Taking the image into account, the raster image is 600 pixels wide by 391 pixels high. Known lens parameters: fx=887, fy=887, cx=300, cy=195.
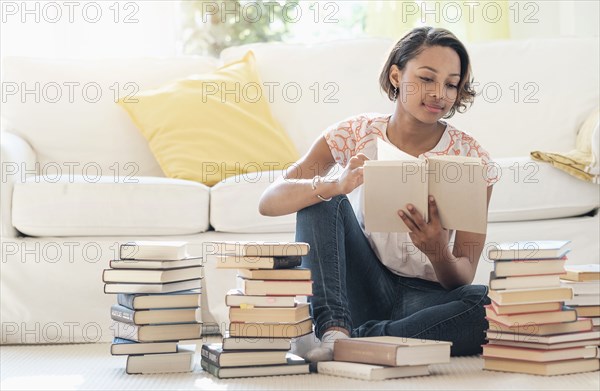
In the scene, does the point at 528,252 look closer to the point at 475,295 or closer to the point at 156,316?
the point at 475,295

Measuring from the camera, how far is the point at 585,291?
7.04 ft

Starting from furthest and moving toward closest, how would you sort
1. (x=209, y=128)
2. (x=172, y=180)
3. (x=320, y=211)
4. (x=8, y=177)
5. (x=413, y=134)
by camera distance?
(x=209, y=128) < (x=172, y=180) < (x=8, y=177) < (x=413, y=134) < (x=320, y=211)

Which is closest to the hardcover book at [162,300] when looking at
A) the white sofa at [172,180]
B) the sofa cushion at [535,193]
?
the white sofa at [172,180]

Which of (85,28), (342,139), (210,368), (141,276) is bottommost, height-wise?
(210,368)

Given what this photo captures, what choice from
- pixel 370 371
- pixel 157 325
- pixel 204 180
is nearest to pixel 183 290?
pixel 157 325

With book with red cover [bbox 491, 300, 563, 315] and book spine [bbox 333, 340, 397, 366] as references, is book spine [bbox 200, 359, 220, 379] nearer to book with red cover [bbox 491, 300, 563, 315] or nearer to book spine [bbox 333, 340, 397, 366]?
book spine [bbox 333, 340, 397, 366]

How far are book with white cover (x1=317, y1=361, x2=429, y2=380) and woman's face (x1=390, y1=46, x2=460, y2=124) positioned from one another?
621mm

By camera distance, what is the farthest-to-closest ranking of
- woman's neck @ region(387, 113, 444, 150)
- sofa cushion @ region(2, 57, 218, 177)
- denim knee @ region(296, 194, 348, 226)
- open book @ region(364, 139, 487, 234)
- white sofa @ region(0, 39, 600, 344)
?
sofa cushion @ region(2, 57, 218, 177)
white sofa @ region(0, 39, 600, 344)
woman's neck @ region(387, 113, 444, 150)
denim knee @ region(296, 194, 348, 226)
open book @ region(364, 139, 487, 234)

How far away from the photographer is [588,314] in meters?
2.15

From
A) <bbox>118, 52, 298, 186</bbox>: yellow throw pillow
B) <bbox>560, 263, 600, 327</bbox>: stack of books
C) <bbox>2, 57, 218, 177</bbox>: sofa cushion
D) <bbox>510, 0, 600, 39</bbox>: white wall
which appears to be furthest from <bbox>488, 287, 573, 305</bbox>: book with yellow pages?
<bbox>510, 0, 600, 39</bbox>: white wall

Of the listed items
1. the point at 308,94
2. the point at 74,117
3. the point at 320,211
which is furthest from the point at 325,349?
the point at 74,117

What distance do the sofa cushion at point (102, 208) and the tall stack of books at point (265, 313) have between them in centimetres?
69

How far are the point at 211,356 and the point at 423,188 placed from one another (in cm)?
63

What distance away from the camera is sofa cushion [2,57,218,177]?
3.28 meters
